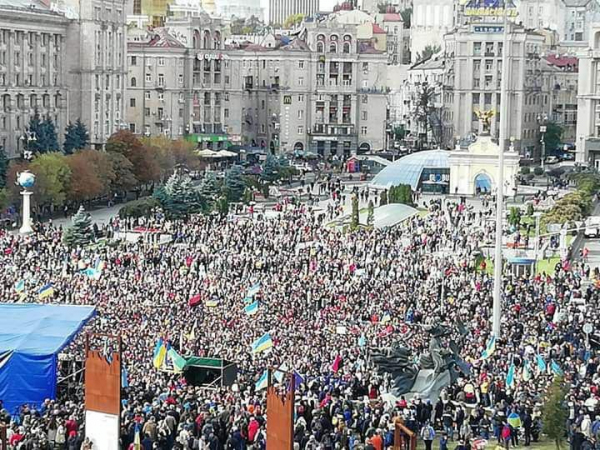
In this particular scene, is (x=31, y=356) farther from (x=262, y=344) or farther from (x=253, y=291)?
(x=253, y=291)

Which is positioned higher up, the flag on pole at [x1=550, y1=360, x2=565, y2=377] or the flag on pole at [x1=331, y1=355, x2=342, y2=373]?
the flag on pole at [x1=550, y1=360, x2=565, y2=377]

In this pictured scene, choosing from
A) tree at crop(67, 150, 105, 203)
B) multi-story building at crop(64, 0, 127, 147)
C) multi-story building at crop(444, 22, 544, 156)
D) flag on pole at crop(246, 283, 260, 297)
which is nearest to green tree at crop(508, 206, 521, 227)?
tree at crop(67, 150, 105, 203)

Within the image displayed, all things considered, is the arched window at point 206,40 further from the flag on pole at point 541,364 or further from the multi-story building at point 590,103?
the flag on pole at point 541,364

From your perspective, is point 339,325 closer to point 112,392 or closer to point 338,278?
point 338,278

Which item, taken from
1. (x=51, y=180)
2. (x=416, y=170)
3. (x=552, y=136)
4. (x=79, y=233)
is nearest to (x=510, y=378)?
(x=79, y=233)

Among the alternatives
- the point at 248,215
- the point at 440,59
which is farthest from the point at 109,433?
the point at 440,59

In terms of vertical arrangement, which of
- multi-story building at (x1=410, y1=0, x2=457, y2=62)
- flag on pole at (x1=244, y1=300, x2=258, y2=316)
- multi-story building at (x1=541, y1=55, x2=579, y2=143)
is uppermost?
multi-story building at (x1=410, y1=0, x2=457, y2=62)

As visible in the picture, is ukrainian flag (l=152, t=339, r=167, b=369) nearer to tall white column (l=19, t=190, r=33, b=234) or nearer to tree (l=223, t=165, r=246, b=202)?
tall white column (l=19, t=190, r=33, b=234)
